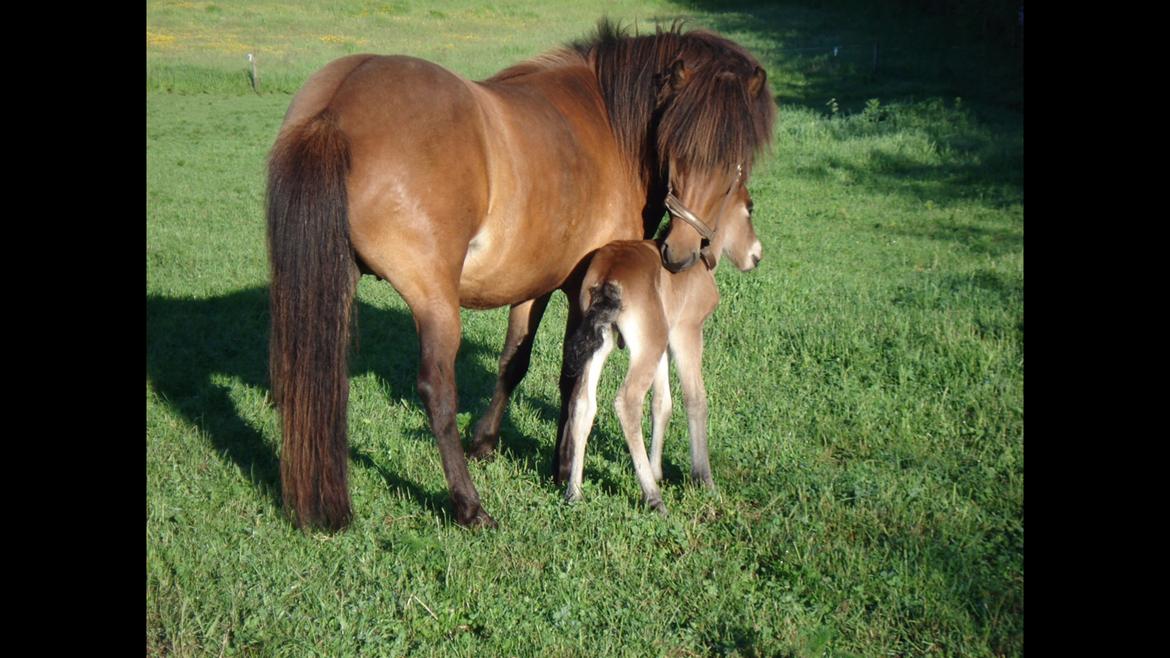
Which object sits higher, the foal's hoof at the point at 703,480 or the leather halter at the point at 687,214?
the leather halter at the point at 687,214

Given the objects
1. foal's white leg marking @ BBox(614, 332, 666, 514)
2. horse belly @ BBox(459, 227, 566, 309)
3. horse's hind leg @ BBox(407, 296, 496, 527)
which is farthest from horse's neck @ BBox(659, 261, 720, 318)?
horse's hind leg @ BBox(407, 296, 496, 527)

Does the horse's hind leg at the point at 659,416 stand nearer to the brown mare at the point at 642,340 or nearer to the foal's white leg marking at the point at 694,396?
the brown mare at the point at 642,340

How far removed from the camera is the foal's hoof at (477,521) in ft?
14.7

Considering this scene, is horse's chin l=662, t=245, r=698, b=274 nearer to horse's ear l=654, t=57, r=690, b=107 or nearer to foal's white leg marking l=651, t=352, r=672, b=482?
foal's white leg marking l=651, t=352, r=672, b=482

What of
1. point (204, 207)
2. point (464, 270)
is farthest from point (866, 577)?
point (204, 207)

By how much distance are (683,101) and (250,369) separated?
13.5 feet

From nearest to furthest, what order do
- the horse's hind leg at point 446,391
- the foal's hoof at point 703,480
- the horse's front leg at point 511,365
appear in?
the horse's hind leg at point 446,391, the foal's hoof at point 703,480, the horse's front leg at point 511,365

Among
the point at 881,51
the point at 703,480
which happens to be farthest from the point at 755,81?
the point at 881,51

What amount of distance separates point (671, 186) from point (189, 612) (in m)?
3.03

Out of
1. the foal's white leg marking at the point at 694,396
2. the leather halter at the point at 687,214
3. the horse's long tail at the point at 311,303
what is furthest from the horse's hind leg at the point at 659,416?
the horse's long tail at the point at 311,303

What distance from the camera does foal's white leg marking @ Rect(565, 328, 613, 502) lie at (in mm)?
4645

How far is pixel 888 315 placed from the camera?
25.7ft

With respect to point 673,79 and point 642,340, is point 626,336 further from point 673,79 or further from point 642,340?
point 673,79
